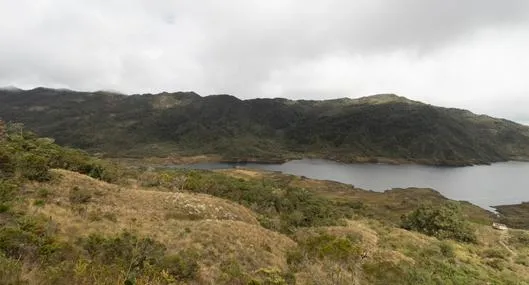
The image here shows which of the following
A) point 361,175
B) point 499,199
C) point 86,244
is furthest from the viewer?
point 361,175

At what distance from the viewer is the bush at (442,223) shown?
36.7 metres

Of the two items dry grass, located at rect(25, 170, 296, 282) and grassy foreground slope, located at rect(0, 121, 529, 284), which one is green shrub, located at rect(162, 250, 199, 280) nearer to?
grassy foreground slope, located at rect(0, 121, 529, 284)

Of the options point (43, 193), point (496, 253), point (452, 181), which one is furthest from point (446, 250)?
point (452, 181)

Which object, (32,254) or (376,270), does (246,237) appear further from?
(32,254)

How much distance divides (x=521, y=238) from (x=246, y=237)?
3301 centimetres

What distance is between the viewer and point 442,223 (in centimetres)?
3869

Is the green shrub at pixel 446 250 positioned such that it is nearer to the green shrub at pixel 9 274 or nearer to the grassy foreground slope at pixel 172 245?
the grassy foreground slope at pixel 172 245

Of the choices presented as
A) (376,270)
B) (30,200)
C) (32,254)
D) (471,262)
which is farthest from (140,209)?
(471,262)

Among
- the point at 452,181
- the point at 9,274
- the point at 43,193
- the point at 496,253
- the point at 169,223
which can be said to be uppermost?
the point at 9,274

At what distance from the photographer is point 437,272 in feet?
64.0

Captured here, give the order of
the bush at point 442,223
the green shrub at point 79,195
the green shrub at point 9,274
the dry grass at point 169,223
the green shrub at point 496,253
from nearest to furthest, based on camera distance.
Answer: the green shrub at point 9,274 < the dry grass at point 169,223 < the green shrub at point 79,195 < the green shrub at point 496,253 < the bush at point 442,223

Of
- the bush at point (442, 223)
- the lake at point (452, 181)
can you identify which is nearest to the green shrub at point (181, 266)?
the bush at point (442, 223)

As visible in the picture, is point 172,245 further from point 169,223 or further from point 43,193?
point 43,193

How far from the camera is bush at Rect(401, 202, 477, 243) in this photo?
36.7 metres
